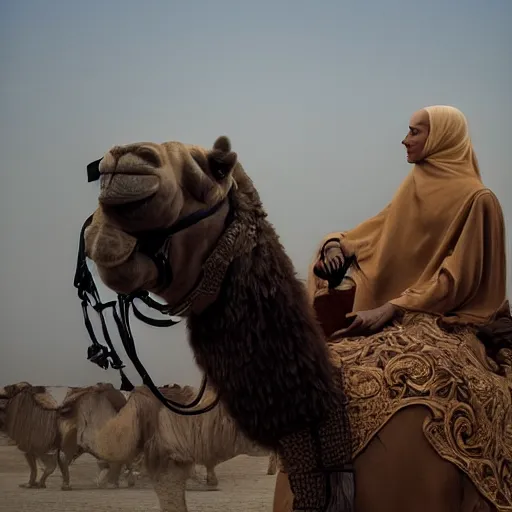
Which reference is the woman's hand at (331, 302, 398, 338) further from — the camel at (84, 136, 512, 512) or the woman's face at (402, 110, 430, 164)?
the woman's face at (402, 110, 430, 164)

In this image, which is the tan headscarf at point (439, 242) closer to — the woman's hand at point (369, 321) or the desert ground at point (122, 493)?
the woman's hand at point (369, 321)

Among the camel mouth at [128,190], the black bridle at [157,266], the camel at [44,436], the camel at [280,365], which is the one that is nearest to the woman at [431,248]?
the camel at [280,365]

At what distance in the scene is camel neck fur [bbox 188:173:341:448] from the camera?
40.9 inches

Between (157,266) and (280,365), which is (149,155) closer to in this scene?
(157,266)

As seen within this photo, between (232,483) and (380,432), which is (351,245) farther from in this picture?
(232,483)

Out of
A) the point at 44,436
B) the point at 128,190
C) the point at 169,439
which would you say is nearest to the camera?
the point at 128,190

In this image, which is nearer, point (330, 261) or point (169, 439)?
point (330, 261)

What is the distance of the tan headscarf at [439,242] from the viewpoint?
1295mm

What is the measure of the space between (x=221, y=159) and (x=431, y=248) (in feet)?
1.60

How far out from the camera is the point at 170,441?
2973 millimetres

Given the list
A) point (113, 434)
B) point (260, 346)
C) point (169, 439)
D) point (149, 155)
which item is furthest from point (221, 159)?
point (113, 434)

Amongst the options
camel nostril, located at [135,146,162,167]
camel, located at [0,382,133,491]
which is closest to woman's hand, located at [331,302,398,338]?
camel nostril, located at [135,146,162,167]

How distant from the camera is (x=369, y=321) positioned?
4.16 feet

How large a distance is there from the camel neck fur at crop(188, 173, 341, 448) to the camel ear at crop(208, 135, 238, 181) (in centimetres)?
4
